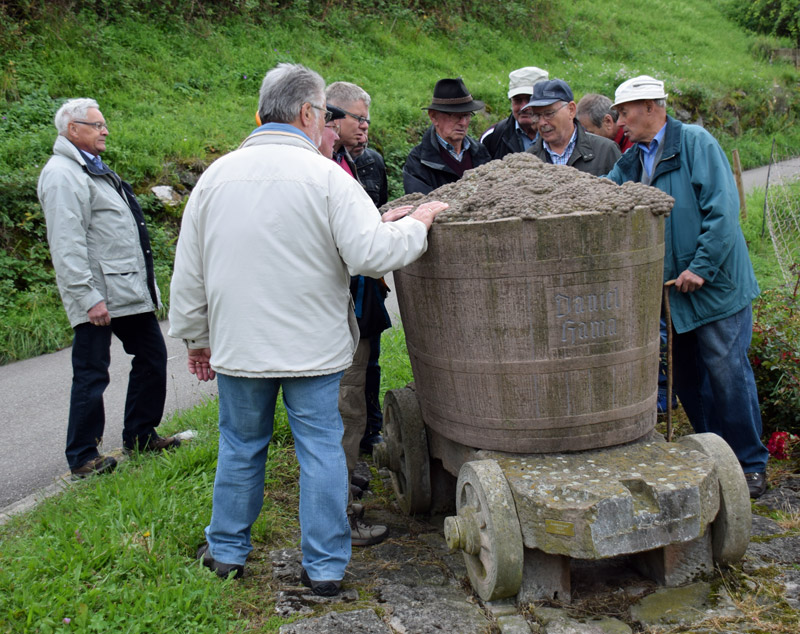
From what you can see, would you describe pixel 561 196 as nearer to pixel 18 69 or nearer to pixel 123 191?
pixel 123 191

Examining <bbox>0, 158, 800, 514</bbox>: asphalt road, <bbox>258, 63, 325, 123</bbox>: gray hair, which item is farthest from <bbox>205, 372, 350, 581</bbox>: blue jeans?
<bbox>0, 158, 800, 514</bbox>: asphalt road

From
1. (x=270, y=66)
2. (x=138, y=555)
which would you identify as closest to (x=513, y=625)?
(x=138, y=555)

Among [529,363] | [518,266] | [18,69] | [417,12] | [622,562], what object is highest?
[417,12]

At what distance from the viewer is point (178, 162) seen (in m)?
9.74

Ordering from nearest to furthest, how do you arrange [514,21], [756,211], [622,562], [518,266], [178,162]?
1. [518,266]
2. [622,562]
3. [178,162]
4. [756,211]
5. [514,21]

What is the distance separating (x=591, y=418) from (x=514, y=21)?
20249 millimetres

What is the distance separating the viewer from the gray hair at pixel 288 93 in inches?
118

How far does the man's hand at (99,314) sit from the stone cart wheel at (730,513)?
3.30 meters

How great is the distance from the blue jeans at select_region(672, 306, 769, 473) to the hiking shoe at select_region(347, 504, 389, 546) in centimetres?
178

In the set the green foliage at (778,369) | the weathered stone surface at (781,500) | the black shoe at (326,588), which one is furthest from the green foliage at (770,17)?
the black shoe at (326,588)

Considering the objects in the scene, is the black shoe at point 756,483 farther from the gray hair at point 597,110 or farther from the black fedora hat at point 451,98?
the gray hair at point 597,110

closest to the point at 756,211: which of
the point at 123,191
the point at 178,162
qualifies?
the point at 178,162

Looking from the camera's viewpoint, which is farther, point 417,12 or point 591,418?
point 417,12

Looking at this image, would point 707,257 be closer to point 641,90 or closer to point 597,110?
point 641,90
